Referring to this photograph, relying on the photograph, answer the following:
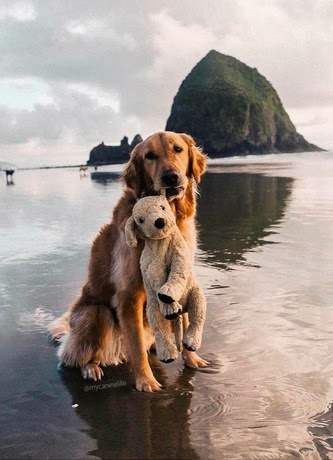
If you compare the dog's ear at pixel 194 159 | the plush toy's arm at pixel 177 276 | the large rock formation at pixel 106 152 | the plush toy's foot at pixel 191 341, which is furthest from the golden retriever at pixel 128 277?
the large rock formation at pixel 106 152

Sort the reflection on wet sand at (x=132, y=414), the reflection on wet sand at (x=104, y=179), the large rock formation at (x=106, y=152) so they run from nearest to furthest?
the reflection on wet sand at (x=132, y=414)
the reflection on wet sand at (x=104, y=179)
the large rock formation at (x=106, y=152)

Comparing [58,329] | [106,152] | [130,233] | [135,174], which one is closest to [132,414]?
[130,233]

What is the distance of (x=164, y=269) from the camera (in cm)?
367

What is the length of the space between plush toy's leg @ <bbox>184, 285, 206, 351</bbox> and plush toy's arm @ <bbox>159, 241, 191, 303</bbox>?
0.61 ft

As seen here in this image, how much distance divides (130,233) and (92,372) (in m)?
1.29

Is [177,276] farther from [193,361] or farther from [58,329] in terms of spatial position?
[58,329]

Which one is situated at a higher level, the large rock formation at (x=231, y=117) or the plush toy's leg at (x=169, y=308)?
the large rock formation at (x=231, y=117)

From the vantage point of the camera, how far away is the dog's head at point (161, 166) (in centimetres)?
386

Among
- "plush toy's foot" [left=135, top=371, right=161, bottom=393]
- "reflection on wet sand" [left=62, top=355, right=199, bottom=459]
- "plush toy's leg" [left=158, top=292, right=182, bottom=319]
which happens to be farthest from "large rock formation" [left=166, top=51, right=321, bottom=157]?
"plush toy's leg" [left=158, top=292, right=182, bottom=319]

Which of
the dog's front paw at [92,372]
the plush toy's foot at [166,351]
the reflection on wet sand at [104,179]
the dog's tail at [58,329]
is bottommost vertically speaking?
the reflection on wet sand at [104,179]

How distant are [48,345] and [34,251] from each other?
14.7 feet

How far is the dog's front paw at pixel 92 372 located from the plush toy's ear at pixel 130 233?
119cm

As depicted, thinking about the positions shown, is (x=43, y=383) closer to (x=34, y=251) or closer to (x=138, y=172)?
(x=138, y=172)

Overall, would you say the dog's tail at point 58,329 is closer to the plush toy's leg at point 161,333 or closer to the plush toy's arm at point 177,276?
the plush toy's leg at point 161,333
